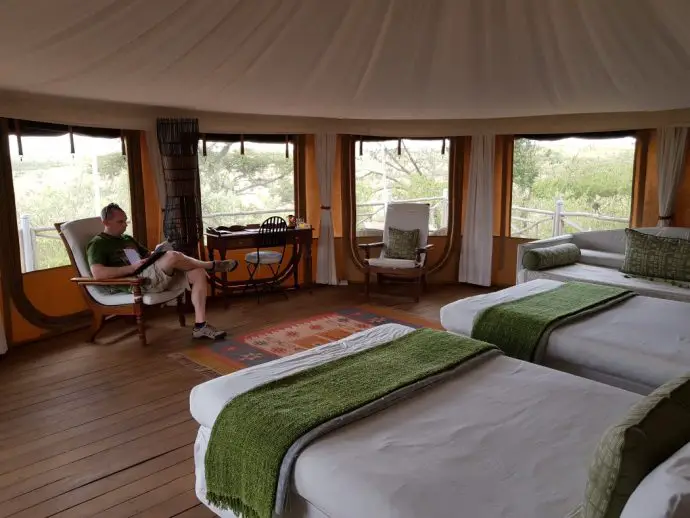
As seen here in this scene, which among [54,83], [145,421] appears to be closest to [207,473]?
[145,421]

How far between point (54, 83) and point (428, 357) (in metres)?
3.15

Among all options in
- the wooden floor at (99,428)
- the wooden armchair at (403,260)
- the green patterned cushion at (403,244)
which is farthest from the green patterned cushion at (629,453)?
the green patterned cushion at (403,244)

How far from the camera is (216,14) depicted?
8.55ft

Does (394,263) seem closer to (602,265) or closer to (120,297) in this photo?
(602,265)

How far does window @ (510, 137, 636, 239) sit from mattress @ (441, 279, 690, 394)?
108 inches

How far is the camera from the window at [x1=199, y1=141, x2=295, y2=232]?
6.06m

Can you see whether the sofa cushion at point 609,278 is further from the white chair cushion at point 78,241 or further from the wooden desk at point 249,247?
the white chair cushion at point 78,241

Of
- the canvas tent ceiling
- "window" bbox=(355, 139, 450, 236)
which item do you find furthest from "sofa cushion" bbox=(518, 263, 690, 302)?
"window" bbox=(355, 139, 450, 236)

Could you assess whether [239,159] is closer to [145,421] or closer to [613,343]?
[145,421]

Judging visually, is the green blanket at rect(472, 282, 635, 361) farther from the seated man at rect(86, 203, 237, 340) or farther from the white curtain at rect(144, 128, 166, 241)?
the white curtain at rect(144, 128, 166, 241)

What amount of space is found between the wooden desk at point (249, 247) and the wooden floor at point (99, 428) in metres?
0.96

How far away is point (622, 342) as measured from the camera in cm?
284

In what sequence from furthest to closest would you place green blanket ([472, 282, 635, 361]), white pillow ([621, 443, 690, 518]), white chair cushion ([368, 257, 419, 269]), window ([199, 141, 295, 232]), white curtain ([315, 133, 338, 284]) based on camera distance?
white curtain ([315, 133, 338, 284]), window ([199, 141, 295, 232]), white chair cushion ([368, 257, 419, 269]), green blanket ([472, 282, 635, 361]), white pillow ([621, 443, 690, 518])

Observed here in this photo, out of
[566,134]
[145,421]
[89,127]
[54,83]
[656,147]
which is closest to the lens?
[145,421]
